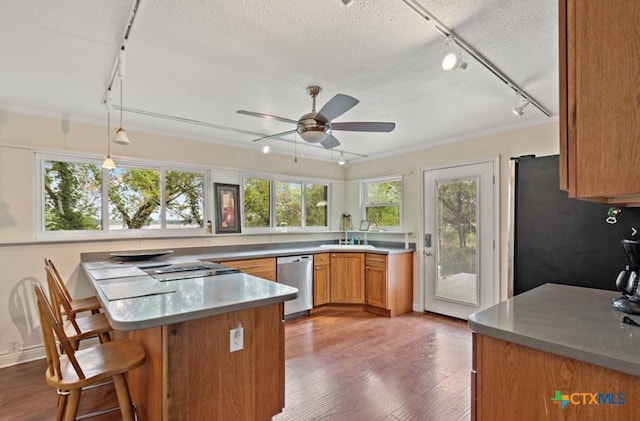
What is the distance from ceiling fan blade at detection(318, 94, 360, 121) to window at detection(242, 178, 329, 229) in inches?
96.9

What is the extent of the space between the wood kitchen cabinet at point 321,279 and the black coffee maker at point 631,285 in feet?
11.1

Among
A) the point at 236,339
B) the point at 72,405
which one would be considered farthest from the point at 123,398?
the point at 236,339

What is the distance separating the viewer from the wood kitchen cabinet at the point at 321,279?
14.7 ft

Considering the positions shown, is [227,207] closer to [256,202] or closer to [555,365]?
[256,202]

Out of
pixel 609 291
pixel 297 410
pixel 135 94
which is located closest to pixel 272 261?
pixel 297 410

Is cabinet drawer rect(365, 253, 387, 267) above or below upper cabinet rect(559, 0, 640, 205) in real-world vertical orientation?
below

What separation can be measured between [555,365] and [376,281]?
343 cm

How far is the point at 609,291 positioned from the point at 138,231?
4.13 metres

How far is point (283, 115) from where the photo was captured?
3.28 meters

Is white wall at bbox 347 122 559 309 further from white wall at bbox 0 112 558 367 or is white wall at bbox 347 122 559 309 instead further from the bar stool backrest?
the bar stool backrest

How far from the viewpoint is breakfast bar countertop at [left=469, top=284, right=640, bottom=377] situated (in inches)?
37.6

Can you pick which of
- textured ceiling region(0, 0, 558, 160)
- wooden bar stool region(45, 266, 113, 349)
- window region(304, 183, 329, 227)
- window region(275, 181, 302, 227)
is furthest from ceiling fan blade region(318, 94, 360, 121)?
window region(304, 183, 329, 227)

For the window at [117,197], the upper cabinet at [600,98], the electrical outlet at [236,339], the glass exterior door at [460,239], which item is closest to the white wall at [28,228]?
the window at [117,197]

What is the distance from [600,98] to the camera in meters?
0.86
